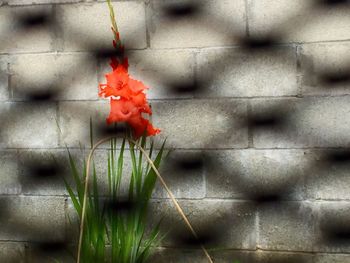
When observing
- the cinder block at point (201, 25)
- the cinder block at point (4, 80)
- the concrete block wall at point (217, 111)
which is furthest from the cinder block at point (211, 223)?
the cinder block at point (4, 80)

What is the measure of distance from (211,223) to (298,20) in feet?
2.72

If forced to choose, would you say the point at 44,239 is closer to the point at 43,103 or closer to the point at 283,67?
the point at 43,103

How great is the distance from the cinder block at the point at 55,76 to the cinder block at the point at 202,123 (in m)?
0.29

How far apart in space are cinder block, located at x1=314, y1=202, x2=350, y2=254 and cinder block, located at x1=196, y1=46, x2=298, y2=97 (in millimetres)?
448

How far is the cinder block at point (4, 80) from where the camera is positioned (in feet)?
7.91

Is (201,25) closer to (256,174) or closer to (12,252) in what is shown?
(256,174)

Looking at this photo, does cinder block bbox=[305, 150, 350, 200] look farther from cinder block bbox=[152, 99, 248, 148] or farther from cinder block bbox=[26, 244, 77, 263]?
cinder block bbox=[26, 244, 77, 263]

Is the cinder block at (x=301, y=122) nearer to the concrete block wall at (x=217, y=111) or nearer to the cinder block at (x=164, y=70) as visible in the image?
the concrete block wall at (x=217, y=111)

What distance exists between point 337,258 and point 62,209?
1.09 m

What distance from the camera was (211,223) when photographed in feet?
7.54

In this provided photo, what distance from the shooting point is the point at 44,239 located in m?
2.45

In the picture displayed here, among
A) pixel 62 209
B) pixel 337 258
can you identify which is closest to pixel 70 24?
pixel 62 209

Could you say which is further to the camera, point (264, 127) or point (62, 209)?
point (62, 209)

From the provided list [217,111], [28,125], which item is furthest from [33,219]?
[217,111]
